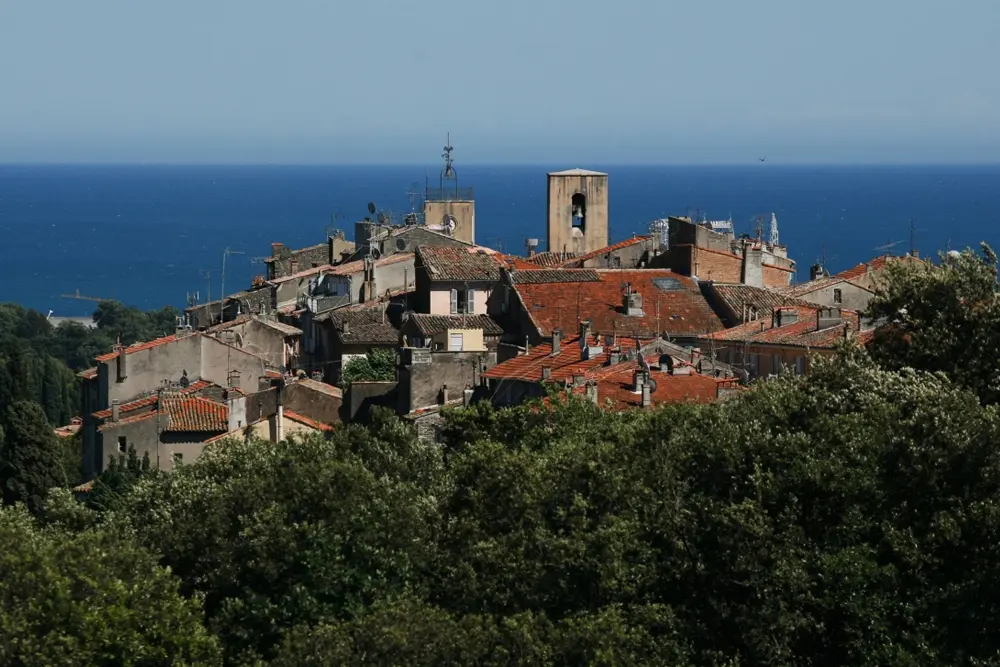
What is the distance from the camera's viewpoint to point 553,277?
4606 cm

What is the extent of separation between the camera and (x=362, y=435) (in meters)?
27.5

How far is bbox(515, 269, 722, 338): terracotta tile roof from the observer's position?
1725 inches

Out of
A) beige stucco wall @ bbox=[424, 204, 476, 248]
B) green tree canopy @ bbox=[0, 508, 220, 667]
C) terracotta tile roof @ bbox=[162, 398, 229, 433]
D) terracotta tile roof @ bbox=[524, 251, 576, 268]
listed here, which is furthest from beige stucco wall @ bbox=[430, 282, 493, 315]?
green tree canopy @ bbox=[0, 508, 220, 667]

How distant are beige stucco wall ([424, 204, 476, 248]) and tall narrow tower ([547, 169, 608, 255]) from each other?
5591mm

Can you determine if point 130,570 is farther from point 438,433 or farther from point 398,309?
point 398,309

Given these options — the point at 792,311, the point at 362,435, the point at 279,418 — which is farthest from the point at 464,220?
the point at 362,435

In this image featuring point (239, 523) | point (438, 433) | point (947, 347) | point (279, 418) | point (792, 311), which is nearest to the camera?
point (239, 523)

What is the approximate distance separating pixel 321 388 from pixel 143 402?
338 centimetres

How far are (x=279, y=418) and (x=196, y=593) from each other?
15006 mm

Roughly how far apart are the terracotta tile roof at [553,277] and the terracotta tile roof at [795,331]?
372 cm

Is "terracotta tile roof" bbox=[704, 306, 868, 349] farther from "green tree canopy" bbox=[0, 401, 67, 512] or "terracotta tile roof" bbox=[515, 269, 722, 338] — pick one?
"green tree canopy" bbox=[0, 401, 67, 512]

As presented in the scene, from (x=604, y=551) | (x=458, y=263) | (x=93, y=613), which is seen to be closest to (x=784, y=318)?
(x=458, y=263)

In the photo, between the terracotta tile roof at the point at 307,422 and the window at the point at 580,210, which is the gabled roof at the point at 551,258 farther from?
the terracotta tile roof at the point at 307,422

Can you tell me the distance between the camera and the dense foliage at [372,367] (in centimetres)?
4409
